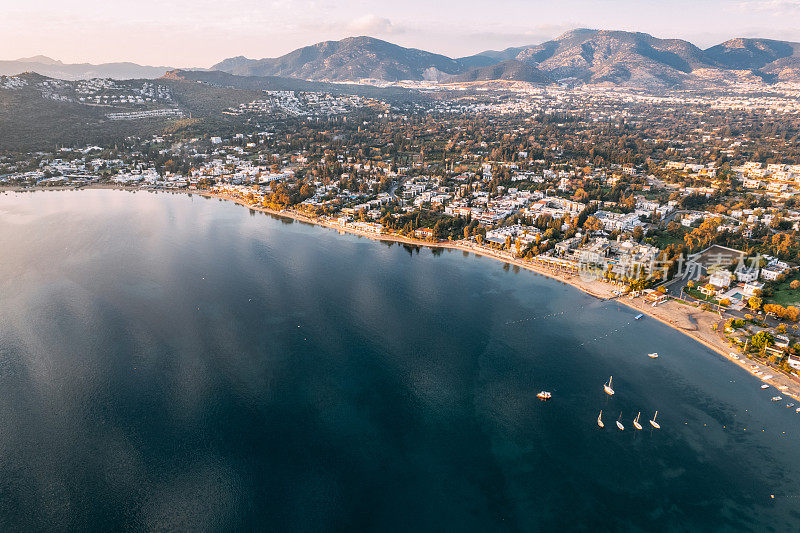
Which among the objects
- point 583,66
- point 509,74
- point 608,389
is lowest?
point 608,389

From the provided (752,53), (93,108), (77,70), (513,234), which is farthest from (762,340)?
(77,70)

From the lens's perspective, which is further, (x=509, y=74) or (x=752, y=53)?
(x=752, y=53)

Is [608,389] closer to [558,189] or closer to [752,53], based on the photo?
[558,189]

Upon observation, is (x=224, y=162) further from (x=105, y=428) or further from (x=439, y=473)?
(x=439, y=473)

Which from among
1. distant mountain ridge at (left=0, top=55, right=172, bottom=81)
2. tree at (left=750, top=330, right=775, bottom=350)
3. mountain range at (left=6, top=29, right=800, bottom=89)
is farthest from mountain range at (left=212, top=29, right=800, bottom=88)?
tree at (left=750, top=330, right=775, bottom=350)

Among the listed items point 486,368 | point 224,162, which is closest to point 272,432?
point 486,368

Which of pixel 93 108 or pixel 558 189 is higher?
pixel 93 108
